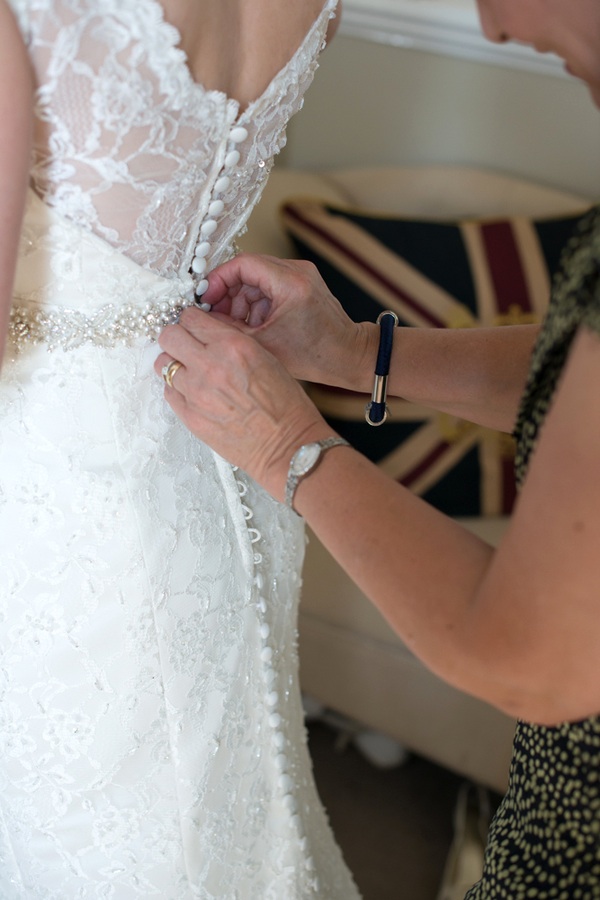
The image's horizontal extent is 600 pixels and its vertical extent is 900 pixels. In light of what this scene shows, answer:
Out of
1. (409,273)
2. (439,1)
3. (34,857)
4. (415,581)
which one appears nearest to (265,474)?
(415,581)

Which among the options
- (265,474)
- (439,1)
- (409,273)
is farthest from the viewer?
(439,1)

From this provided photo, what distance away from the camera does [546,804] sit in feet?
2.43

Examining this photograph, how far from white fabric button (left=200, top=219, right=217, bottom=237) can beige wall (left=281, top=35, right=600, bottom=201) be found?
1.38 metres

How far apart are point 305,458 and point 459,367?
34cm

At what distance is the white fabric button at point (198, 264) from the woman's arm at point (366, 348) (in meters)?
0.07

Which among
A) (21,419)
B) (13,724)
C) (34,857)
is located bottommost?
(34,857)

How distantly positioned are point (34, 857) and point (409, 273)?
1.21 meters

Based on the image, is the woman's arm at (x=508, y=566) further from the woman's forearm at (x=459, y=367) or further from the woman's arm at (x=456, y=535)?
the woman's forearm at (x=459, y=367)

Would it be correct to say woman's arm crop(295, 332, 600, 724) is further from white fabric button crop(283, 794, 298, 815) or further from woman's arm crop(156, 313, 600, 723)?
white fabric button crop(283, 794, 298, 815)

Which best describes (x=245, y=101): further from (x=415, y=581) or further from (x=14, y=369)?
(x=415, y=581)

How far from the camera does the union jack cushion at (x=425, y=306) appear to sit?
1677 millimetres

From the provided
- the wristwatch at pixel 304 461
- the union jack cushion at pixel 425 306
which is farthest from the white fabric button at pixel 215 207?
the union jack cushion at pixel 425 306

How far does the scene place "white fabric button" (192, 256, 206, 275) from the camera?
2.68 feet

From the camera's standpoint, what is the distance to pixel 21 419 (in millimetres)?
774
